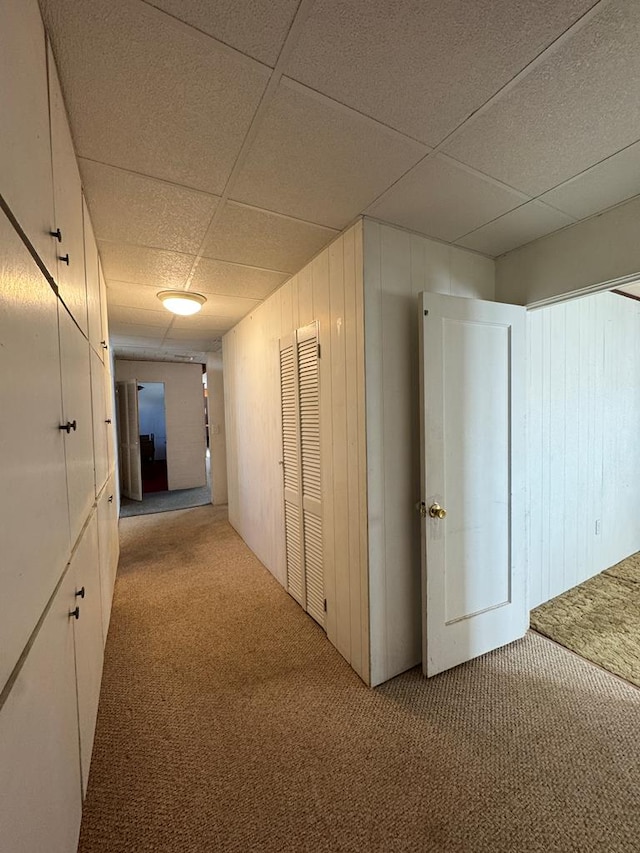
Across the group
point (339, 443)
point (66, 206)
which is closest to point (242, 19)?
point (66, 206)

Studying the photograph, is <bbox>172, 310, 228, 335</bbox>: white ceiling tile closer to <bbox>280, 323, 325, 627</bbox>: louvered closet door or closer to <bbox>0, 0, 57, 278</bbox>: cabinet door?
<bbox>280, 323, 325, 627</bbox>: louvered closet door

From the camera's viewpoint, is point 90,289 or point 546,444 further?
point 546,444

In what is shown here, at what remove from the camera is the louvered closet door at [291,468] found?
250 cm

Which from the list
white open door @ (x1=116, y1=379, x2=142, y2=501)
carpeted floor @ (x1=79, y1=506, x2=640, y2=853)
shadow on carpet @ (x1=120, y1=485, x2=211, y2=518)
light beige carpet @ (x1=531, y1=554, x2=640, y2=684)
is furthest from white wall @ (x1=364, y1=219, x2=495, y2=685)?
white open door @ (x1=116, y1=379, x2=142, y2=501)

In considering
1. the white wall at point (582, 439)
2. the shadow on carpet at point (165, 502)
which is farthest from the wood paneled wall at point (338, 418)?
the shadow on carpet at point (165, 502)

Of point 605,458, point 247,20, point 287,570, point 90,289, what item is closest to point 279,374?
point 90,289

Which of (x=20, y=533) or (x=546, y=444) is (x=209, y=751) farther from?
(x=546, y=444)

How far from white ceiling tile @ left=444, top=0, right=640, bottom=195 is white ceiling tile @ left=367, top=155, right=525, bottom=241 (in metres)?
0.08

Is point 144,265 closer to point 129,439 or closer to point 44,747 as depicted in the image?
point 44,747

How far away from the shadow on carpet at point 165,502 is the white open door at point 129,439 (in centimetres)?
24

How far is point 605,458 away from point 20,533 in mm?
3836

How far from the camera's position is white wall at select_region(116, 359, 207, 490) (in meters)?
6.46

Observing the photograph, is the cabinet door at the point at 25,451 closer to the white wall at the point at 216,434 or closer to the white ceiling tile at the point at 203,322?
the white ceiling tile at the point at 203,322

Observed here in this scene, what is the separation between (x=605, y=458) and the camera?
2.96 metres
